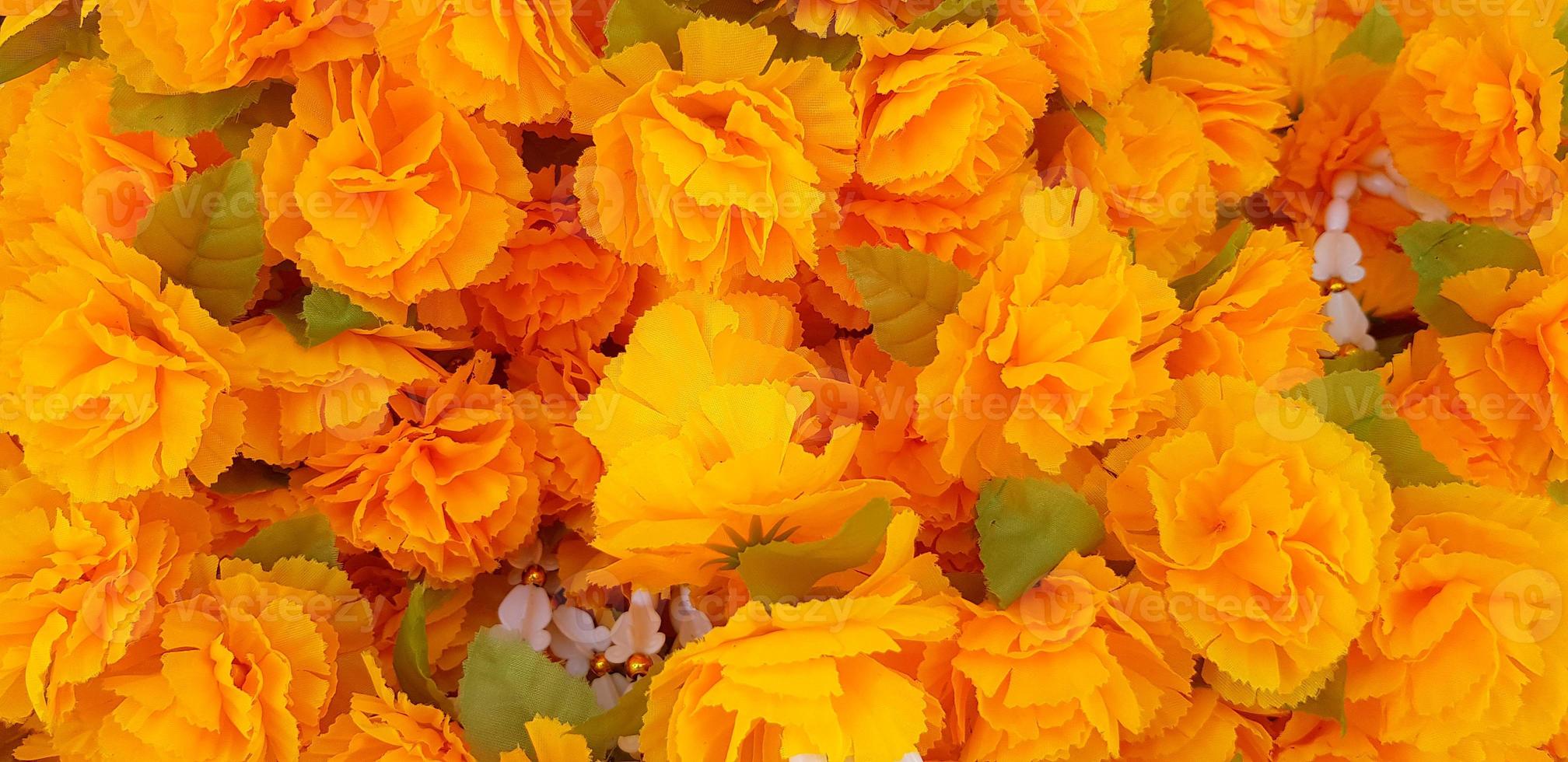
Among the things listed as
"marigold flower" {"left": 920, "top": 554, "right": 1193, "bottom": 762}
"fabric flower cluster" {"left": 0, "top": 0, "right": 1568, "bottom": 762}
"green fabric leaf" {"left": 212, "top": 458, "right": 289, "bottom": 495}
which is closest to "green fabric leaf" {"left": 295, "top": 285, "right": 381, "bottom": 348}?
"fabric flower cluster" {"left": 0, "top": 0, "right": 1568, "bottom": 762}

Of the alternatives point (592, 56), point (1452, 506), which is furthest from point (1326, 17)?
point (592, 56)

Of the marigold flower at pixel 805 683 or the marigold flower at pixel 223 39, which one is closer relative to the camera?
the marigold flower at pixel 805 683

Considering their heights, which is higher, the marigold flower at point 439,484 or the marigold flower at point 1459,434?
the marigold flower at point 439,484

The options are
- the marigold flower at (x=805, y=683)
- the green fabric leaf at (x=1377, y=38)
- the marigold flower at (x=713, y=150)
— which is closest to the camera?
the marigold flower at (x=805, y=683)

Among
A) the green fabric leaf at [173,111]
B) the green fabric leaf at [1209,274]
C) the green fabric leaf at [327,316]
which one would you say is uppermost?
the green fabric leaf at [173,111]

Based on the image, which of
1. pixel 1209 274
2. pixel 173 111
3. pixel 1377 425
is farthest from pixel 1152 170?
pixel 173 111

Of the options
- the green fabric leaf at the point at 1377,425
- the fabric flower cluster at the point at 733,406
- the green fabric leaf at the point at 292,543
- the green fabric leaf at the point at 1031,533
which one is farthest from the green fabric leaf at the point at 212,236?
the green fabric leaf at the point at 1377,425

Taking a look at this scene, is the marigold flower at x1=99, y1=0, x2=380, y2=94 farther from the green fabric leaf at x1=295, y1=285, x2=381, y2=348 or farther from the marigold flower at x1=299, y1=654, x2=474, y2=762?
the marigold flower at x1=299, y1=654, x2=474, y2=762

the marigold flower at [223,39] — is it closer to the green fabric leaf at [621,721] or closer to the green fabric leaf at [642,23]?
the green fabric leaf at [642,23]

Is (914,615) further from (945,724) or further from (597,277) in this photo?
(597,277)
